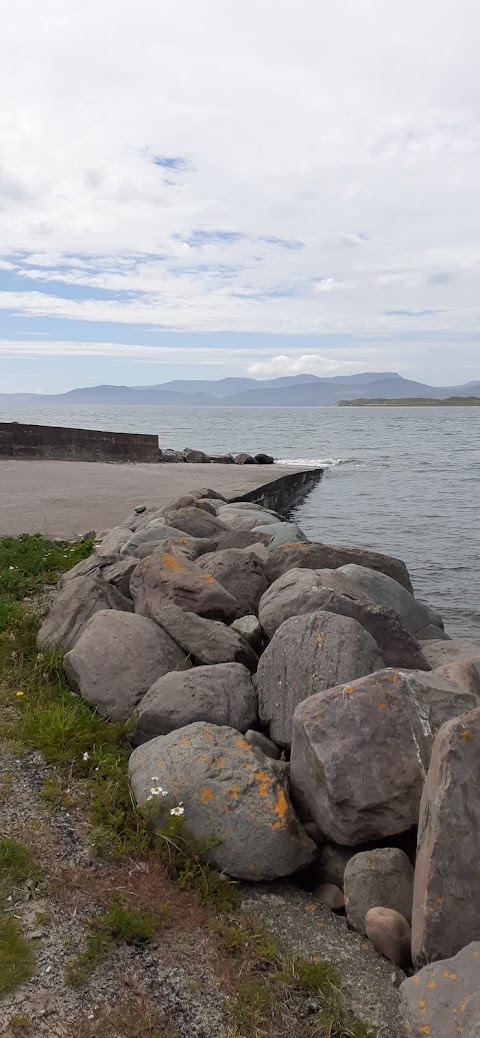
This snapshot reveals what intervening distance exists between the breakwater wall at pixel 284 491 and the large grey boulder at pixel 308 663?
1053 cm

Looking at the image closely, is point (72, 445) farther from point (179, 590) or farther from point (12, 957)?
point (12, 957)

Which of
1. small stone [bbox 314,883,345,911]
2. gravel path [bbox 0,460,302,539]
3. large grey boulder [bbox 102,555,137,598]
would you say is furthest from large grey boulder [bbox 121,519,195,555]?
small stone [bbox 314,883,345,911]

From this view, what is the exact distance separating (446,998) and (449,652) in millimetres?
4005

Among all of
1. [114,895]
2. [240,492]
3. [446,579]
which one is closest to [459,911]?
[114,895]

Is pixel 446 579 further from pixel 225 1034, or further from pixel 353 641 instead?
pixel 225 1034

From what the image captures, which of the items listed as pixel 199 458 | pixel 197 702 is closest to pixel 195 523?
pixel 197 702

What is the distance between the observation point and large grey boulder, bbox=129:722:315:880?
3.97 metres

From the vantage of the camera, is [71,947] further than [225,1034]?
Yes

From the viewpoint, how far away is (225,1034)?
2959 millimetres

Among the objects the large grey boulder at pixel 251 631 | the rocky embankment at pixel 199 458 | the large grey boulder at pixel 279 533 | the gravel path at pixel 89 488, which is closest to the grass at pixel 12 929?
the large grey boulder at pixel 251 631

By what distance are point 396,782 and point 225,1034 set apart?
1.44 meters

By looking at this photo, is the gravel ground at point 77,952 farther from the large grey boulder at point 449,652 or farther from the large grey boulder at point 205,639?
the large grey boulder at point 449,652

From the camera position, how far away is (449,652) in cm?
673

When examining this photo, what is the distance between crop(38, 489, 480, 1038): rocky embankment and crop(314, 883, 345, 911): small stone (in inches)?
0.4
